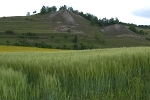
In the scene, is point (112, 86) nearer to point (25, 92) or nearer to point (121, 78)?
point (121, 78)

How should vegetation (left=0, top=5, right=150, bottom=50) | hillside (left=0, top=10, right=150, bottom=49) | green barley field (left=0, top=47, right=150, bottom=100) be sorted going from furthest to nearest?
1. hillside (left=0, top=10, right=150, bottom=49)
2. vegetation (left=0, top=5, right=150, bottom=50)
3. green barley field (left=0, top=47, right=150, bottom=100)

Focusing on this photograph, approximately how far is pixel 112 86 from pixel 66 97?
138cm

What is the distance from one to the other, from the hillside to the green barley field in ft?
312

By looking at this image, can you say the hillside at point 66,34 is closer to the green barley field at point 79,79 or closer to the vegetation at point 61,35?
the vegetation at point 61,35

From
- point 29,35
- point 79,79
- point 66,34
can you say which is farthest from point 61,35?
point 79,79

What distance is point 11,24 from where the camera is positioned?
508 feet

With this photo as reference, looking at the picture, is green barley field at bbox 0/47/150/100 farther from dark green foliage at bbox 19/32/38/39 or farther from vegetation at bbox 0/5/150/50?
dark green foliage at bbox 19/32/38/39

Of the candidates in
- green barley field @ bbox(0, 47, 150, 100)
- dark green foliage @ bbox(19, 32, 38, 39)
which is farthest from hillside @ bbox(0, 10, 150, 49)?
green barley field @ bbox(0, 47, 150, 100)

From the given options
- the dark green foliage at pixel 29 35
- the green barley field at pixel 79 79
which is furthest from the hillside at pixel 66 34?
the green barley field at pixel 79 79

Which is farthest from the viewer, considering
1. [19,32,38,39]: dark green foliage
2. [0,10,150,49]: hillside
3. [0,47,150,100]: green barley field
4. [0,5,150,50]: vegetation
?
[19,32,38,39]: dark green foliage

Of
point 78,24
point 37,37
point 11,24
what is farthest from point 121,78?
point 78,24

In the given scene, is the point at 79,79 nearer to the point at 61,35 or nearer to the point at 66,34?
the point at 61,35

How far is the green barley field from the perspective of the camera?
494 centimetres

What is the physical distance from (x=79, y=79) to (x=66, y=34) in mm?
139424
